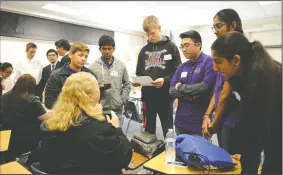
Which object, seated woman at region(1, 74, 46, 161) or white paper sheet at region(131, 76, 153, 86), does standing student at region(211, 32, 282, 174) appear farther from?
seated woman at region(1, 74, 46, 161)

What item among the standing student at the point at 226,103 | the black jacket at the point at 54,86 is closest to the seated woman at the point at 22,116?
the black jacket at the point at 54,86

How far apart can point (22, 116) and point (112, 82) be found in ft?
3.20

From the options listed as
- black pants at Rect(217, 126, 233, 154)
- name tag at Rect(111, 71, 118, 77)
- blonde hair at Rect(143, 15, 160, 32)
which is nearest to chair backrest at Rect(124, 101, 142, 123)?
name tag at Rect(111, 71, 118, 77)

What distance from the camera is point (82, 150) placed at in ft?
3.78

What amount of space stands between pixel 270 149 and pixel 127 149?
0.77 metres

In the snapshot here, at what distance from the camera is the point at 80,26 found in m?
6.69

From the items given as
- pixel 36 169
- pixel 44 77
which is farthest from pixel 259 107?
pixel 44 77

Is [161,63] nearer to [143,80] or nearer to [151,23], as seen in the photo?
[143,80]

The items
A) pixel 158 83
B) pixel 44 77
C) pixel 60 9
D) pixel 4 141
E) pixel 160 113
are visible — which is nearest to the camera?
pixel 4 141

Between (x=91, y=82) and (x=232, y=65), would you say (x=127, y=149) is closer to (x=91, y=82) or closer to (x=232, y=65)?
(x=91, y=82)

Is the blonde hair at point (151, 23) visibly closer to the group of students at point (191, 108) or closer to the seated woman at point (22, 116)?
the group of students at point (191, 108)

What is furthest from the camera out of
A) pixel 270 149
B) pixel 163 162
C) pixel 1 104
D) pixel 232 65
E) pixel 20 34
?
pixel 20 34

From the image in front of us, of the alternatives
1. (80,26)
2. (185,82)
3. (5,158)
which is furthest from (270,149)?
(80,26)

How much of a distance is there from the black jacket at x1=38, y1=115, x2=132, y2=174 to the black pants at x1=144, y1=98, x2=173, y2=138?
1.16m
